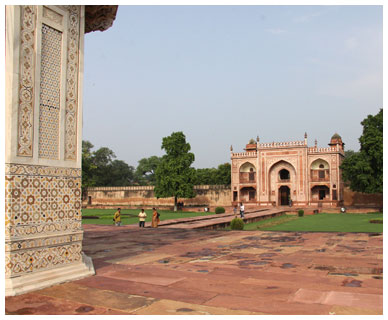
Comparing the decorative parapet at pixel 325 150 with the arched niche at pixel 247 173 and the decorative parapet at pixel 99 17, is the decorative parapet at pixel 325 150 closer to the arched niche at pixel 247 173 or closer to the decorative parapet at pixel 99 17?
the arched niche at pixel 247 173

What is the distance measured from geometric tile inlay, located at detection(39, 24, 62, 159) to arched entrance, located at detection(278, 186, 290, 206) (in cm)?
3005

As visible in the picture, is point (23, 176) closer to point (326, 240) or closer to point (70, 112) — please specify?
point (70, 112)

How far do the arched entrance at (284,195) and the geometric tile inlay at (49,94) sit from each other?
3005 centimetres

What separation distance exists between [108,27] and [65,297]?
145 inches

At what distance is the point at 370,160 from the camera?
2303 cm

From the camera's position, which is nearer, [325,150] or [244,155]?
[325,150]

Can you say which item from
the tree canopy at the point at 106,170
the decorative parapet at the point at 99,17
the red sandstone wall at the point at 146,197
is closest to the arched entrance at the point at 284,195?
the red sandstone wall at the point at 146,197

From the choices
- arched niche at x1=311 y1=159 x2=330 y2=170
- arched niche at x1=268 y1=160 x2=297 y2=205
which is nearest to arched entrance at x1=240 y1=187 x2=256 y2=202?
arched niche at x1=268 y1=160 x2=297 y2=205

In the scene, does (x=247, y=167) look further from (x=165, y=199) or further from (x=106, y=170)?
(x=106, y=170)

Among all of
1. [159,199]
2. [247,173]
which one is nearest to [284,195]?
[247,173]

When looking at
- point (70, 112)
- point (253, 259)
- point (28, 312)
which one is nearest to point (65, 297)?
point (28, 312)

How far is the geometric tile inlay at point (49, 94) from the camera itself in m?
4.15

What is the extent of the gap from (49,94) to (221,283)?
287cm

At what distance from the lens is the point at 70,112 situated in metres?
4.50
